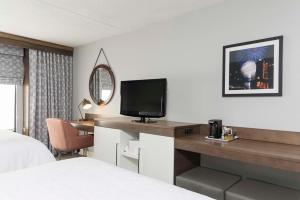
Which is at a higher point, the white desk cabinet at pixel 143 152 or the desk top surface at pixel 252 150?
the desk top surface at pixel 252 150

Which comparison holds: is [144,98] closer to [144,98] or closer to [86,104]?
[144,98]

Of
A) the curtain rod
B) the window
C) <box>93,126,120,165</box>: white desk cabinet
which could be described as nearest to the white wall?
<box>93,126,120,165</box>: white desk cabinet

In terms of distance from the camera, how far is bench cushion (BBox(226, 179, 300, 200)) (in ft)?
5.22

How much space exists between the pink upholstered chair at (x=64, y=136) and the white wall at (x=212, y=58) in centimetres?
111

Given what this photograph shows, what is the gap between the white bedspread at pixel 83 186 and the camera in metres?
1.08

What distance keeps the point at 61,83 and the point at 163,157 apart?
2819 mm

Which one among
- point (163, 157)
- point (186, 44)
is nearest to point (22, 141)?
point (163, 157)

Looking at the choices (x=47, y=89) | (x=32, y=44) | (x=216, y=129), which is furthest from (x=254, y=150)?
(x=32, y=44)

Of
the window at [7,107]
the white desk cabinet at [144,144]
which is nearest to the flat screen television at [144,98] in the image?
the white desk cabinet at [144,144]

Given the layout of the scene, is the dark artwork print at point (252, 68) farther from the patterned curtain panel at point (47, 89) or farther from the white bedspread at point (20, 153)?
the patterned curtain panel at point (47, 89)

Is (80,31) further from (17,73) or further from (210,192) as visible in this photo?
(210,192)

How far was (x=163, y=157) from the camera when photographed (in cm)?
221

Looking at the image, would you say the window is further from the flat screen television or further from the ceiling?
the flat screen television

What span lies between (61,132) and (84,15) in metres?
1.66
